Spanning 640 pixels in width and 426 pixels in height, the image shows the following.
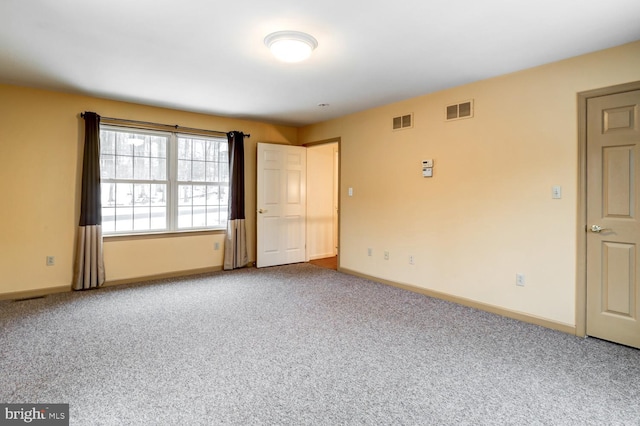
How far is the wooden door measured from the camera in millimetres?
2754

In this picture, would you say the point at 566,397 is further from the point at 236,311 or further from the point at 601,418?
the point at 236,311

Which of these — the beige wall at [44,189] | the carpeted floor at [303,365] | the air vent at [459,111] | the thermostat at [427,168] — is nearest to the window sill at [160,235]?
the beige wall at [44,189]

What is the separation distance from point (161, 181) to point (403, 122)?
3565 mm

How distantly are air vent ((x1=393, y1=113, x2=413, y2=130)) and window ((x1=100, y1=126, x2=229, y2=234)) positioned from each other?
277cm

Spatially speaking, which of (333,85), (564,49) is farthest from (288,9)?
(564,49)

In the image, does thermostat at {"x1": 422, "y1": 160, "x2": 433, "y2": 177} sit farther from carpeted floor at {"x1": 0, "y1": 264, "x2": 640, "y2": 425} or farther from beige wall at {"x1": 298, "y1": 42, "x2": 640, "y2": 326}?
carpeted floor at {"x1": 0, "y1": 264, "x2": 640, "y2": 425}

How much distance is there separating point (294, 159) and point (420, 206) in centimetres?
261

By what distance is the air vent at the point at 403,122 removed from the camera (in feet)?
14.5

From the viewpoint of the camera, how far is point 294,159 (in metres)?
6.05

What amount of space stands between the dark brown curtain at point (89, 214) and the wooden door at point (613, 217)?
17.8 ft

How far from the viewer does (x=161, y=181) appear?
16.3 feet

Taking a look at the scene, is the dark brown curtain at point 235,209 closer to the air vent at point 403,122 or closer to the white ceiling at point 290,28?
the white ceiling at point 290,28

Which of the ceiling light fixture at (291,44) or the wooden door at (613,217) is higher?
the ceiling light fixture at (291,44)

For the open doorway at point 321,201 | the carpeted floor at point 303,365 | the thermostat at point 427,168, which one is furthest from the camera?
the open doorway at point 321,201
